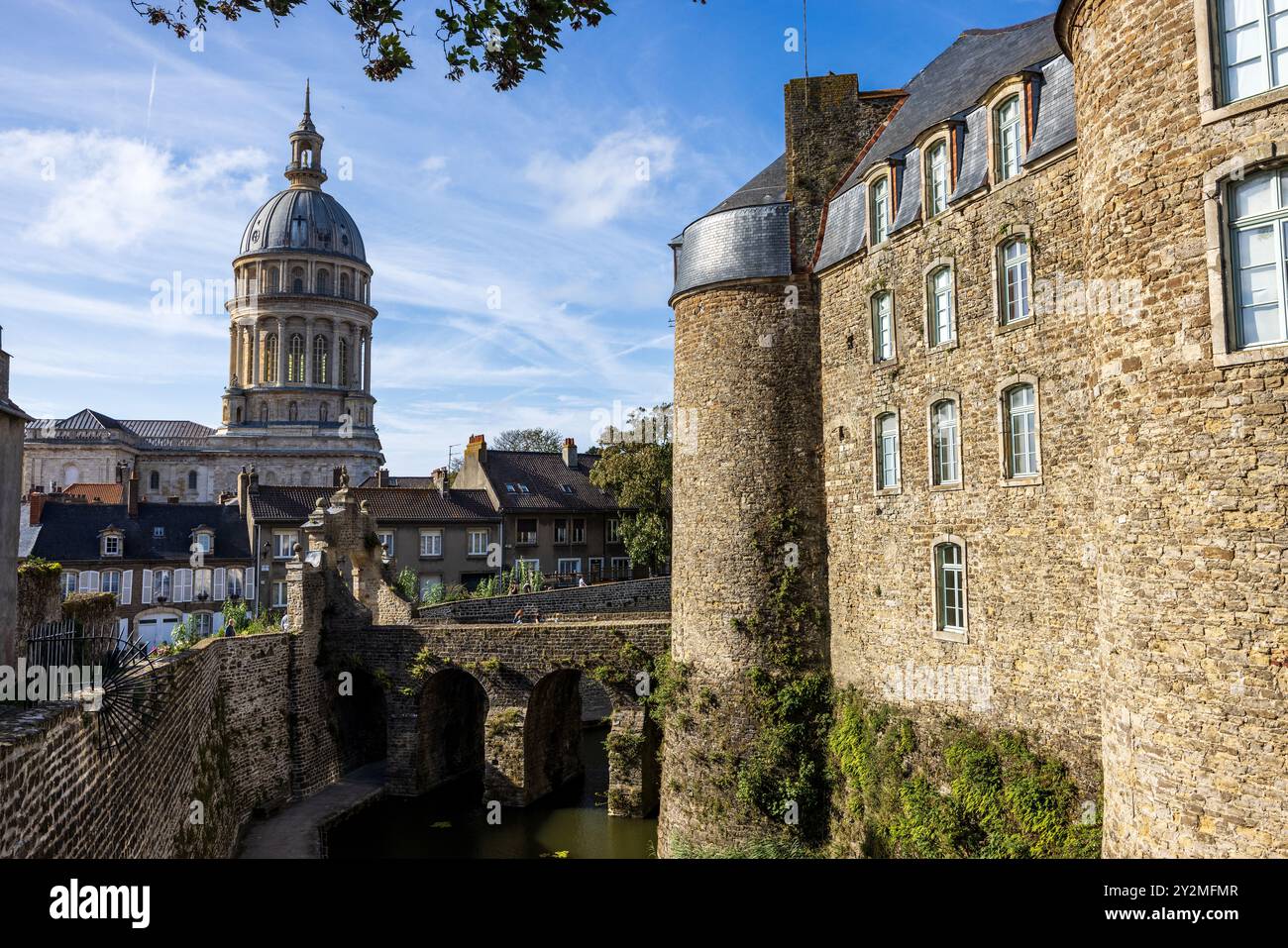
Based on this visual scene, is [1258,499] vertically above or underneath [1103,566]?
above

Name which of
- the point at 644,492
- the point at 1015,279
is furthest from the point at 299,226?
the point at 1015,279

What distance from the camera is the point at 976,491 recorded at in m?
13.0

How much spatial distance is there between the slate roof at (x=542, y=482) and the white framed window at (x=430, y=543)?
3432 mm

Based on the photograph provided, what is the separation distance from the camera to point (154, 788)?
426 inches

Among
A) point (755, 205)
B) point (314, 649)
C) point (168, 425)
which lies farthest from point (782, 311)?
point (168, 425)

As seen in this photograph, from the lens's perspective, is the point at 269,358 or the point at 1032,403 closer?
the point at 1032,403

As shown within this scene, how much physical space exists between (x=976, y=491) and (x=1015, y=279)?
10.2 feet

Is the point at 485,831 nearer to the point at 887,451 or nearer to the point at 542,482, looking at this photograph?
the point at 887,451

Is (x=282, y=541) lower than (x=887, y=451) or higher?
lower

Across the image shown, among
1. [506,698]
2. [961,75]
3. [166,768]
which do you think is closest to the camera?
[166,768]

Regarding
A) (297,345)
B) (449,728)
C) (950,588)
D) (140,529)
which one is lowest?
(449,728)

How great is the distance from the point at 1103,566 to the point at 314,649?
19.0 metres

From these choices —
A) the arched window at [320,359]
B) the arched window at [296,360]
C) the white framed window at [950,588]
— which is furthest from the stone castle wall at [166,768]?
the arched window at [320,359]

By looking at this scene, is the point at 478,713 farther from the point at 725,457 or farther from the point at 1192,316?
the point at 1192,316
